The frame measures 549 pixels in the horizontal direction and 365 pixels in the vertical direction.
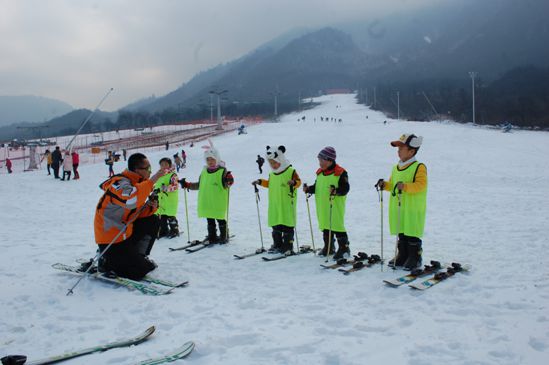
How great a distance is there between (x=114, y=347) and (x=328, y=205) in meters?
3.94

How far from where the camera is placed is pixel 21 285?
19.4 feet

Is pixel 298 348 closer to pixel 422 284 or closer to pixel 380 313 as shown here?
pixel 380 313

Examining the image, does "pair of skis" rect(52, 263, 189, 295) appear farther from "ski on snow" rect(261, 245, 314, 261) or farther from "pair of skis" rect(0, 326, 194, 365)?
"ski on snow" rect(261, 245, 314, 261)

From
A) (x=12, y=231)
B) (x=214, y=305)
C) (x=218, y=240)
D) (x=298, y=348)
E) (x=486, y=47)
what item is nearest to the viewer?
(x=298, y=348)

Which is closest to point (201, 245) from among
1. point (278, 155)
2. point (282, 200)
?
point (282, 200)

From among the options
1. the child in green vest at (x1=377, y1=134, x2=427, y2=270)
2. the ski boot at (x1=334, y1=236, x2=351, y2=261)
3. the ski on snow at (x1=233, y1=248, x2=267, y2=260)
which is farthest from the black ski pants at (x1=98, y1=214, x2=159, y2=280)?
the child in green vest at (x1=377, y1=134, x2=427, y2=270)

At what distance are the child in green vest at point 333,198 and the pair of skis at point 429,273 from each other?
1.34 meters

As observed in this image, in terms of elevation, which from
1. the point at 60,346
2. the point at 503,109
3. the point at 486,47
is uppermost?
the point at 486,47

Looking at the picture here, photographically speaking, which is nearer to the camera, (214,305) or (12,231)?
(214,305)

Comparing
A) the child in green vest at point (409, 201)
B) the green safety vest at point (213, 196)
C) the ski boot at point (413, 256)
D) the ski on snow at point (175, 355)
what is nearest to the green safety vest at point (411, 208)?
the child in green vest at point (409, 201)

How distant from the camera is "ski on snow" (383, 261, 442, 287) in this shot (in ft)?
17.9

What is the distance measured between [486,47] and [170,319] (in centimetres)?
18805

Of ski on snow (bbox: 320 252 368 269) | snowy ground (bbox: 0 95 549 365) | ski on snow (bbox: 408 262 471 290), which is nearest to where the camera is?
snowy ground (bbox: 0 95 549 365)

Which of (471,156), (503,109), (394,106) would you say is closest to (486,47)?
(394,106)
